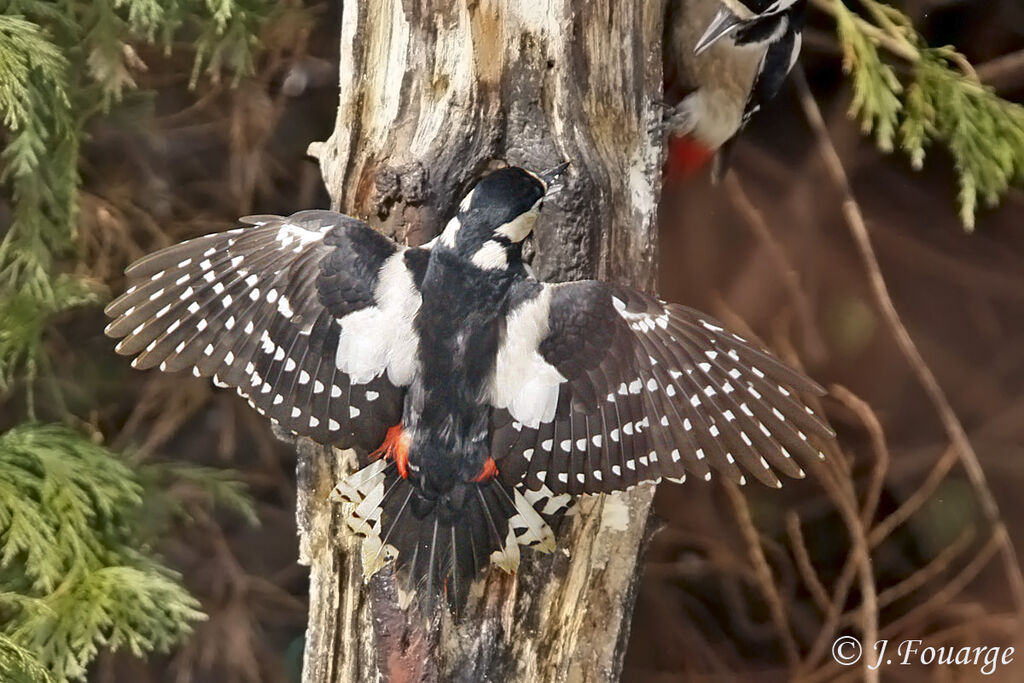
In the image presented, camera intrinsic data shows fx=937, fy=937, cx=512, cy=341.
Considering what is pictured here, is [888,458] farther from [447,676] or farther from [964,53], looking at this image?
[447,676]

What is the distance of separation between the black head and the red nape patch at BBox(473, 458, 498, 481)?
0.23 meters

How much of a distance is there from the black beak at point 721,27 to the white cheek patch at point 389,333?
21.4 inches

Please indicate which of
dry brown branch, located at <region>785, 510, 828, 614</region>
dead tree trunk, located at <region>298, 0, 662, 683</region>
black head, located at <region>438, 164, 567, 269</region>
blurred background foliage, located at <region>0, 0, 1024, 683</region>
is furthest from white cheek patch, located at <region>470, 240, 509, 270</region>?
dry brown branch, located at <region>785, 510, 828, 614</region>

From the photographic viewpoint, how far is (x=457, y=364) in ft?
3.49

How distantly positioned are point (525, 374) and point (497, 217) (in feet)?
0.60

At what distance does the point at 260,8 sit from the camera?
1519 mm

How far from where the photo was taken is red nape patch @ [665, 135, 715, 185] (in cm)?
142

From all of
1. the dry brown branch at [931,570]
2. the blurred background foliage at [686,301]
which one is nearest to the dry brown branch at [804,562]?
the blurred background foliage at [686,301]

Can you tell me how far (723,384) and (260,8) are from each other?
994 mm

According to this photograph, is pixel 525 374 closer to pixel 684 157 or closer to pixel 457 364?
pixel 457 364

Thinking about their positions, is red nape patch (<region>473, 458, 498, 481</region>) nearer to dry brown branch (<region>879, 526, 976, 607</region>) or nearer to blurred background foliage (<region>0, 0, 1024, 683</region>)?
blurred background foliage (<region>0, 0, 1024, 683</region>)

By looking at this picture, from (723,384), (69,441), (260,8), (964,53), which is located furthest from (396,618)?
(964,53)

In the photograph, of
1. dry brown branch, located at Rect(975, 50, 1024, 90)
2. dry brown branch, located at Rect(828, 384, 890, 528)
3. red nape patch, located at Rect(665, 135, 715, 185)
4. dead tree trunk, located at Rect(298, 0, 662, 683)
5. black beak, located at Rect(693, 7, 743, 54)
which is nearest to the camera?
dead tree trunk, located at Rect(298, 0, 662, 683)

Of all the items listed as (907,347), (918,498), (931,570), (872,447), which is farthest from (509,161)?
(931,570)
